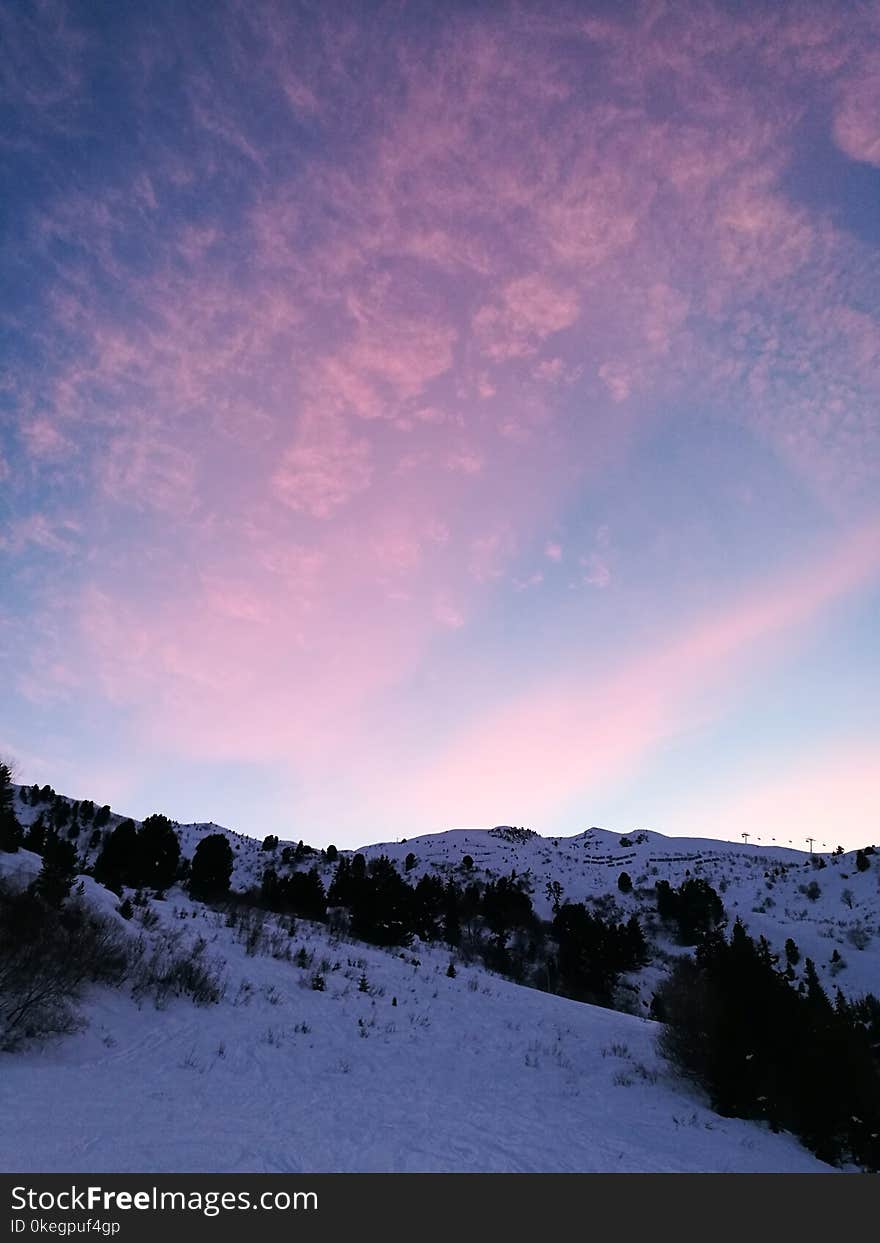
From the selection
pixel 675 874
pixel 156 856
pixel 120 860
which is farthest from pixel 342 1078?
pixel 675 874

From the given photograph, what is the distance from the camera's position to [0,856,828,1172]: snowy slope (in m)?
8.01

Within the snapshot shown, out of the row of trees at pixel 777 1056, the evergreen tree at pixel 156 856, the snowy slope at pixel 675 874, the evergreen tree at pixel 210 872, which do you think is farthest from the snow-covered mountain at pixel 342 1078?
the snowy slope at pixel 675 874

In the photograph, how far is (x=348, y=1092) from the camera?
1150 centimetres

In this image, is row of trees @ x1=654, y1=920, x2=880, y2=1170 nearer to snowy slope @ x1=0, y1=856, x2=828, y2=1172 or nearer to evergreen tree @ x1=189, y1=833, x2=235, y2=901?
snowy slope @ x1=0, y1=856, x2=828, y2=1172

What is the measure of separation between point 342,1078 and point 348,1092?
3.43 ft

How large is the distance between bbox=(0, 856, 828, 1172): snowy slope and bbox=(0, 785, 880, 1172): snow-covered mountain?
1.9 inches

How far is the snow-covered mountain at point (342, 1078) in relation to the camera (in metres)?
8.17

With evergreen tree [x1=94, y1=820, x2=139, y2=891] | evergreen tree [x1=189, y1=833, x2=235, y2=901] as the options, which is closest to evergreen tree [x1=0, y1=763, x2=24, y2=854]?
evergreen tree [x1=94, y1=820, x2=139, y2=891]

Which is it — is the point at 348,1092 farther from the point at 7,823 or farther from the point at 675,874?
the point at 675,874

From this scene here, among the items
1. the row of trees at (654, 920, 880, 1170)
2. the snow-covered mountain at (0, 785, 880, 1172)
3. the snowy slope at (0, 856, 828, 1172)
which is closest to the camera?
the snowy slope at (0, 856, 828, 1172)

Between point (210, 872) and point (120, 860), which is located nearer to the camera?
point (120, 860)

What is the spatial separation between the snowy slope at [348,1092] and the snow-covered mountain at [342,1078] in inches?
1.9

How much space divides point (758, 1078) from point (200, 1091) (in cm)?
1196
